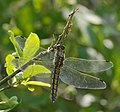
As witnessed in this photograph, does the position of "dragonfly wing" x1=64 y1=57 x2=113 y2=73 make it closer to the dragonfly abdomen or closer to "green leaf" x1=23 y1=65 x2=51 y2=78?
the dragonfly abdomen

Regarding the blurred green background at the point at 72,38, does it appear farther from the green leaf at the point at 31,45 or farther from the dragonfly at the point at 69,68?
the green leaf at the point at 31,45

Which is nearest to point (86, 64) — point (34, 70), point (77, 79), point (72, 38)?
point (77, 79)

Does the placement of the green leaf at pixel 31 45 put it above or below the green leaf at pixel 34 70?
above

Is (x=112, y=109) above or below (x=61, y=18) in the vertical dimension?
below

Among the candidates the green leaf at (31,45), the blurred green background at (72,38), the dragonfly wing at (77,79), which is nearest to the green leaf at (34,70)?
the green leaf at (31,45)

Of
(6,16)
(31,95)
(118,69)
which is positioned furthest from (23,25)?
(118,69)

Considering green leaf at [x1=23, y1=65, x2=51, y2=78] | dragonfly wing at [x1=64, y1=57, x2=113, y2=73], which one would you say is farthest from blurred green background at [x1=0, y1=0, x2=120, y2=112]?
green leaf at [x1=23, y1=65, x2=51, y2=78]

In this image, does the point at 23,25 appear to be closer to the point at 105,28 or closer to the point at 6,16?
the point at 6,16
